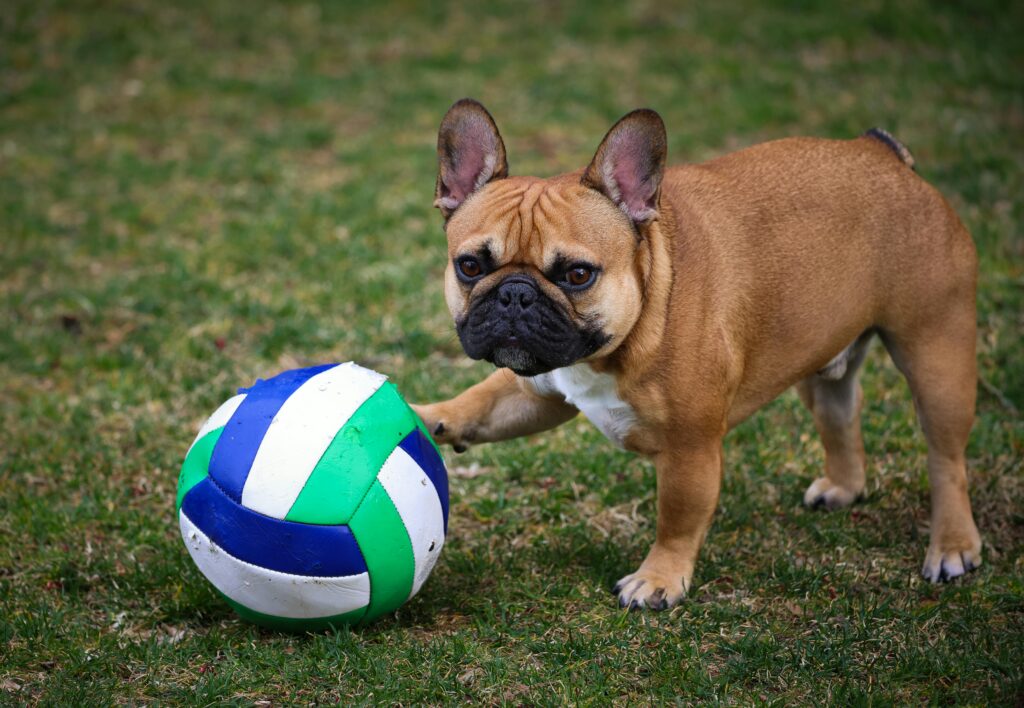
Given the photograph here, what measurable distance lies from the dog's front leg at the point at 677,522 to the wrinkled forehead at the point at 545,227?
2.65 feet

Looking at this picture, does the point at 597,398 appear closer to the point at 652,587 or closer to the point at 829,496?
the point at 652,587

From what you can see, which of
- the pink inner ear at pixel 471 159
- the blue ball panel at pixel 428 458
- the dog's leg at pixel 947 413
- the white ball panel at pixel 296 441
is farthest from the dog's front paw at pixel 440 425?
the dog's leg at pixel 947 413

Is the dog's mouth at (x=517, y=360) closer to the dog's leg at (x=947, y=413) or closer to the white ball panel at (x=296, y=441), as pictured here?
the white ball panel at (x=296, y=441)

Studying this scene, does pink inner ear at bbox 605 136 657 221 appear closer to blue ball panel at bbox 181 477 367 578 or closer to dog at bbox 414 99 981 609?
dog at bbox 414 99 981 609

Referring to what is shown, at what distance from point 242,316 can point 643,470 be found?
9.32ft

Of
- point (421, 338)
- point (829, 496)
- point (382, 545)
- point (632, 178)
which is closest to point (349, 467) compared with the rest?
point (382, 545)

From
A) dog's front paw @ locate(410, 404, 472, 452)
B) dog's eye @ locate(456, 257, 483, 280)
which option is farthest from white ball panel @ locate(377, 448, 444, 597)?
dog's eye @ locate(456, 257, 483, 280)

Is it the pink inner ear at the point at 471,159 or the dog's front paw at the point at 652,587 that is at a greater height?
the pink inner ear at the point at 471,159

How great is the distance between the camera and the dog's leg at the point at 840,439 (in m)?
4.89

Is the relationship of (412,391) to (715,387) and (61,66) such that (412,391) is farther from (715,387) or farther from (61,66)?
(61,66)

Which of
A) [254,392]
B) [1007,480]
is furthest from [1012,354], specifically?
[254,392]

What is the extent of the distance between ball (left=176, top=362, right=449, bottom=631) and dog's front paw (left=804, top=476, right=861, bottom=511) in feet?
6.34

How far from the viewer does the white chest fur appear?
3.89m

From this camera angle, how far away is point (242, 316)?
6.78m
